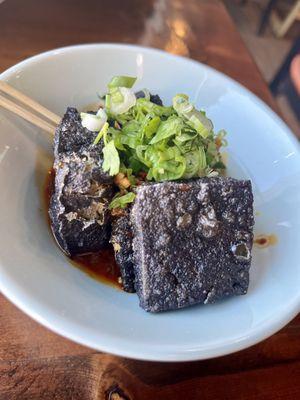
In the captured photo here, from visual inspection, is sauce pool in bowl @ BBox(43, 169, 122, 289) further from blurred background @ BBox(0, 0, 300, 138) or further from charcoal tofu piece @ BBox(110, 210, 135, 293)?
blurred background @ BBox(0, 0, 300, 138)

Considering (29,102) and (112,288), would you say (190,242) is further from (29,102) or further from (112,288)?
(29,102)

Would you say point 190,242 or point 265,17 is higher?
point 190,242

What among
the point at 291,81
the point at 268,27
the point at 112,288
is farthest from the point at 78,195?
the point at 268,27

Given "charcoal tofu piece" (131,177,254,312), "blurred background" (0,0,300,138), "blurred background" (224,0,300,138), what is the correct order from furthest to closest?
"blurred background" (224,0,300,138) < "blurred background" (0,0,300,138) < "charcoal tofu piece" (131,177,254,312)

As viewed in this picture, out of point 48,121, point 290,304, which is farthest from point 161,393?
point 48,121

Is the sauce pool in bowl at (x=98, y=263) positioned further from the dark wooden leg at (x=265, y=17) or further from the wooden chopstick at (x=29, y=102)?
the dark wooden leg at (x=265, y=17)

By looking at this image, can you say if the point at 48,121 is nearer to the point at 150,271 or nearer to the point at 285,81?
the point at 150,271

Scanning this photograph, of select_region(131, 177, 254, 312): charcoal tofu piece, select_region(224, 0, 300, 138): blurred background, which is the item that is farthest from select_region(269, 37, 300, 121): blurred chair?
select_region(131, 177, 254, 312): charcoal tofu piece
